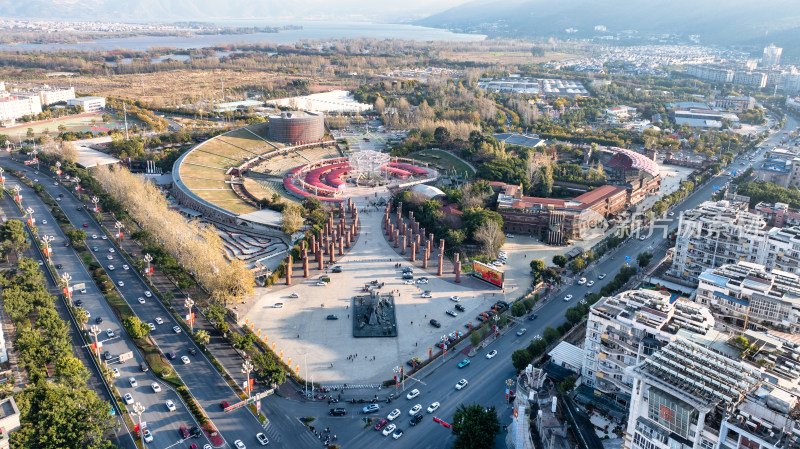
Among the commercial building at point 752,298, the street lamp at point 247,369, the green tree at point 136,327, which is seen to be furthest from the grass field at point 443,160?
the green tree at point 136,327

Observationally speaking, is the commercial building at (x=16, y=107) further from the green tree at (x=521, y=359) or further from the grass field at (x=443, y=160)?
the green tree at (x=521, y=359)

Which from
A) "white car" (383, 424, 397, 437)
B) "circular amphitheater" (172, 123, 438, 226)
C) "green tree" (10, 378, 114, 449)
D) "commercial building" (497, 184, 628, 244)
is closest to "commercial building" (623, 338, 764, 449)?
"white car" (383, 424, 397, 437)

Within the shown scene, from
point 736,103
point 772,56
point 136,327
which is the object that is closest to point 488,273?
point 136,327

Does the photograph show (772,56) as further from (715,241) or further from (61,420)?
(61,420)

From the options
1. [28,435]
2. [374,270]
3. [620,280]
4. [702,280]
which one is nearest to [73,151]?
[374,270]

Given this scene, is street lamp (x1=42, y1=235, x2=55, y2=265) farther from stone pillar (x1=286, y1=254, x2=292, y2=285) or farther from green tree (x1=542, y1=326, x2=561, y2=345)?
green tree (x1=542, y1=326, x2=561, y2=345)

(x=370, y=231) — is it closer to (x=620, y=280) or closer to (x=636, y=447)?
(x=620, y=280)
